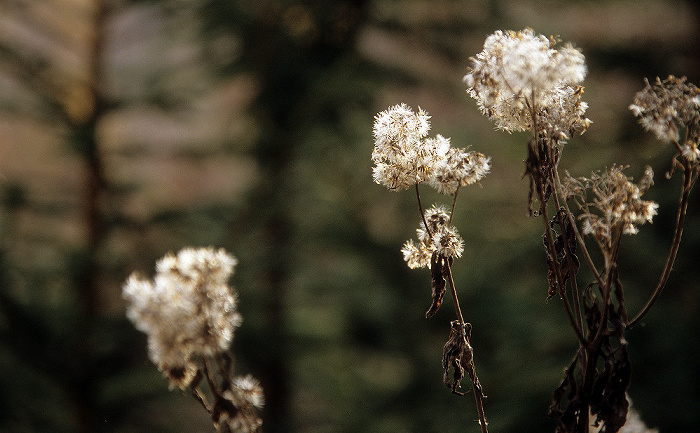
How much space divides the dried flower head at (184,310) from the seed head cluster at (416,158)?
17cm

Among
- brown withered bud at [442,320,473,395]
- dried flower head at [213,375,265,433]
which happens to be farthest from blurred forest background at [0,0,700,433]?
dried flower head at [213,375,265,433]

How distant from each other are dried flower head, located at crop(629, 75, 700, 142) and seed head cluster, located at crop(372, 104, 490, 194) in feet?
0.45

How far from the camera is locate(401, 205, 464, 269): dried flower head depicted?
456 mm

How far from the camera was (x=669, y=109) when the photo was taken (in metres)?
0.42

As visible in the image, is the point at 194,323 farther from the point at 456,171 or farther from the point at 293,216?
the point at 293,216

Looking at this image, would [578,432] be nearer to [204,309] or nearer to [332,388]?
[204,309]

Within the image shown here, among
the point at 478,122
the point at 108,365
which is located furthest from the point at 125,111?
the point at 478,122

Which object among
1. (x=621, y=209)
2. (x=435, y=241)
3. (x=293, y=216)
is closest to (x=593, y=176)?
(x=621, y=209)

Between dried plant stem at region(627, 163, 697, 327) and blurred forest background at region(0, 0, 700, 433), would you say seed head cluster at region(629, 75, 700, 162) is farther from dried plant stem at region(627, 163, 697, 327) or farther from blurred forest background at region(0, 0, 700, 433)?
blurred forest background at region(0, 0, 700, 433)

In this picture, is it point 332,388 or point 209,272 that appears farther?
point 332,388

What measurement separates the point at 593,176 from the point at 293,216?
9.46 ft

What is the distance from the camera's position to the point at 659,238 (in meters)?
3.04

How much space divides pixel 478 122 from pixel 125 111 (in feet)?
8.69

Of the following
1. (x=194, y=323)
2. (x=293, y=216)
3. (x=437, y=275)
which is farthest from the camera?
(x=293, y=216)
